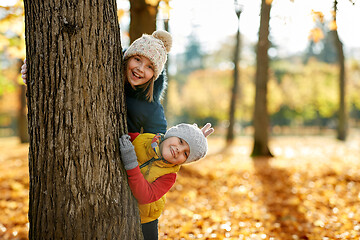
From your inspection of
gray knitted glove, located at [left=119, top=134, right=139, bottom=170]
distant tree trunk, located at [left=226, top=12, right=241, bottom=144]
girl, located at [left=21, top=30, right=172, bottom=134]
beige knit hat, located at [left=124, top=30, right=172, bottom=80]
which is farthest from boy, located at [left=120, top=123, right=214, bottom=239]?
distant tree trunk, located at [left=226, top=12, right=241, bottom=144]

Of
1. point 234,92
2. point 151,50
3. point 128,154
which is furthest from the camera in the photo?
point 234,92

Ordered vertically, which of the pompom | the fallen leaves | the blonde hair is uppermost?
the pompom

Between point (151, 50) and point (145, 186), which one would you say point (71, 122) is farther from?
point (151, 50)

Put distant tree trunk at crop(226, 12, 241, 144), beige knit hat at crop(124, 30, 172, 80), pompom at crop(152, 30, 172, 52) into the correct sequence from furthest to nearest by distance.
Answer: distant tree trunk at crop(226, 12, 241, 144) < pompom at crop(152, 30, 172, 52) < beige knit hat at crop(124, 30, 172, 80)

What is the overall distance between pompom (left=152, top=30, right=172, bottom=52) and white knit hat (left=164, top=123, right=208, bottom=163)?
83cm

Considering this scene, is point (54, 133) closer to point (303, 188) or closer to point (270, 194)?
point (270, 194)

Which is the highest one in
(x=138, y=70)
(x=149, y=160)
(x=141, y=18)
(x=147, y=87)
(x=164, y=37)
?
(x=141, y=18)

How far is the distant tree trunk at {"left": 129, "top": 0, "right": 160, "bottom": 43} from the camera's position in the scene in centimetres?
614

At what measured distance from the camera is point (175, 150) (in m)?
2.34

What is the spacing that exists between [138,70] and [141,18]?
4.06m

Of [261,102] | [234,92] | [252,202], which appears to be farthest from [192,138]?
[234,92]

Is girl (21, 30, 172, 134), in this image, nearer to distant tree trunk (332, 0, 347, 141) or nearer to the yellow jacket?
the yellow jacket

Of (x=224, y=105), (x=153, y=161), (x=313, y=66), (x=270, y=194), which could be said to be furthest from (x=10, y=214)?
(x=313, y=66)

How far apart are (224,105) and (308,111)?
9.63 meters
